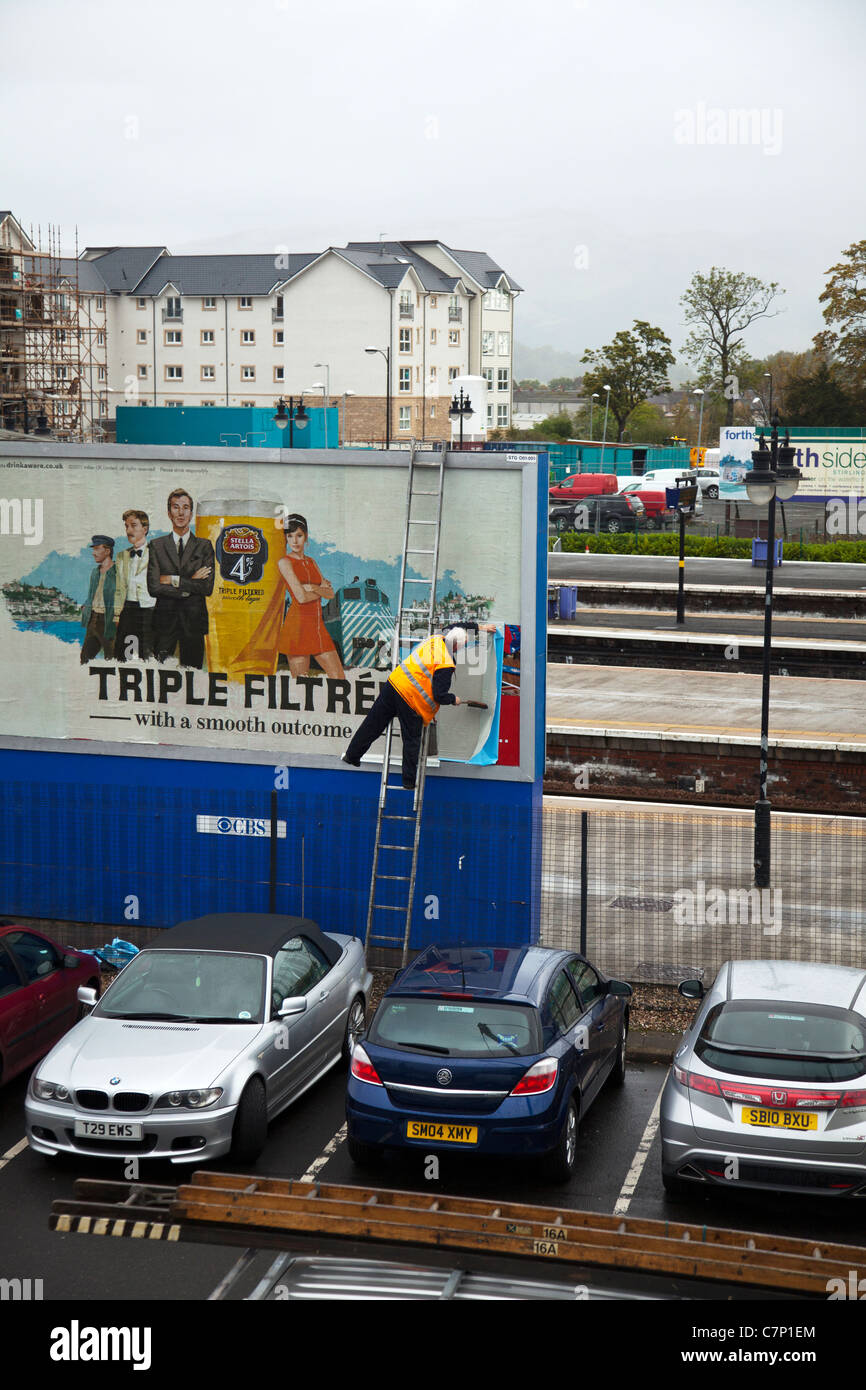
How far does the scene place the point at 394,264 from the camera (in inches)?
3472

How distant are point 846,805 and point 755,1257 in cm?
1473

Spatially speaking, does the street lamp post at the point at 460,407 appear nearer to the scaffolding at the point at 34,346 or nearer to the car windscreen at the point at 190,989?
the car windscreen at the point at 190,989

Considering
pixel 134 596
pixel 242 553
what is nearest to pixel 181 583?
pixel 134 596

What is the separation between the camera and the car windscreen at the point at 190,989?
10.5 meters

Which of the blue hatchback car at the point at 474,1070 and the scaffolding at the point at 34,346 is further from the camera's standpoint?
the scaffolding at the point at 34,346

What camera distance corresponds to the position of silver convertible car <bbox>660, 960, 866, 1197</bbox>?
870 centimetres

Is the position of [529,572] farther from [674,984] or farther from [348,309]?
[348,309]

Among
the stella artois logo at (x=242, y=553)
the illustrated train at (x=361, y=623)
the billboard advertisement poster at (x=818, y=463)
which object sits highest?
the billboard advertisement poster at (x=818, y=463)

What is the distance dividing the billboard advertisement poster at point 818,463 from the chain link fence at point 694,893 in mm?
42604

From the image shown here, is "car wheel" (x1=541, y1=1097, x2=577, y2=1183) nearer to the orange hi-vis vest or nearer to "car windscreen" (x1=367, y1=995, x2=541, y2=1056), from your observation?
"car windscreen" (x1=367, y1=995, x2=541, y2=1056)

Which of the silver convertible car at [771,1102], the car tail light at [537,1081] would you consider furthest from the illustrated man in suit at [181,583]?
the silver convertible car at [771,1102]

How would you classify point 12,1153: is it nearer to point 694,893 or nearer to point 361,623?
point 361,623

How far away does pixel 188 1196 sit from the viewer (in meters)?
7.61

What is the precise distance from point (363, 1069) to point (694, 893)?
757cm
